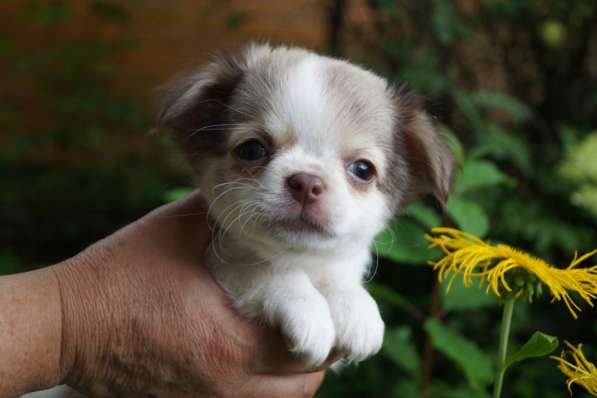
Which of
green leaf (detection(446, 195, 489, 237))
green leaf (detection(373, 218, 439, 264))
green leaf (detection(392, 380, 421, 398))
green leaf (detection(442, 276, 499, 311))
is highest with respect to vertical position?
green leaf (detection(446, 195, 489, 237))

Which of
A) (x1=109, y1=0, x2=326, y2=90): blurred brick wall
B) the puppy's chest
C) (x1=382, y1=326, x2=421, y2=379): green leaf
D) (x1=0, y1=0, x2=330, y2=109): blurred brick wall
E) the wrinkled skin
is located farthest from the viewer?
(x1=0, y1=0, x2=330, y2=109): blurred brick wall

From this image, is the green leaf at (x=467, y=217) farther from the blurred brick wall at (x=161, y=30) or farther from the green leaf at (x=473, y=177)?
the blurred brick wall at (x=161, y=30)

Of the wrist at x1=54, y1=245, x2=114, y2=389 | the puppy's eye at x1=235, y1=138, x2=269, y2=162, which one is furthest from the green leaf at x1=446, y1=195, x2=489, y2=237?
the wrist at x1=54, y1=245, x2=114, y2=389

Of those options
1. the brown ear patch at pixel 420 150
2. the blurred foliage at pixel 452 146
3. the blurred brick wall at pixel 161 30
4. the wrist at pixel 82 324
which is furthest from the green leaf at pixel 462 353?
the blurred brick wall at pixel 161 30

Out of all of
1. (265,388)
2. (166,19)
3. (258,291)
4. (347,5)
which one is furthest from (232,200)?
(166,19)

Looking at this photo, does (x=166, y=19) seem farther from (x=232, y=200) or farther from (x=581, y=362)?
(x=581, y=362)

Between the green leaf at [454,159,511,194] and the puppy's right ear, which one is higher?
the puppy's right ear

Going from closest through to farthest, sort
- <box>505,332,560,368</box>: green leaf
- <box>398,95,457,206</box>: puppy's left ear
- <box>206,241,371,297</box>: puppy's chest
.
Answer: <box>505,332,560,368</box>: green leaf → <box>206,241,371,297</box>: puppy's chest → <box>398,95,457,206</box>: puppy's left ear

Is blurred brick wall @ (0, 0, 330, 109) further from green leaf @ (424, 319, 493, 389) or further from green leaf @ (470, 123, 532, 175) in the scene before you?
green leaf @ (424, 319, 493, 389)
